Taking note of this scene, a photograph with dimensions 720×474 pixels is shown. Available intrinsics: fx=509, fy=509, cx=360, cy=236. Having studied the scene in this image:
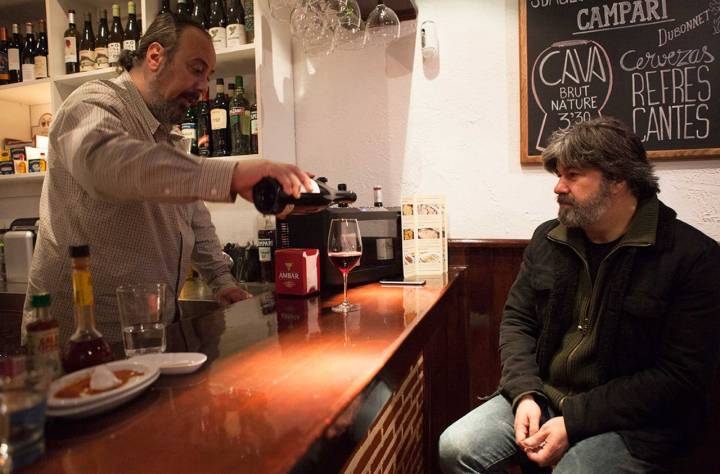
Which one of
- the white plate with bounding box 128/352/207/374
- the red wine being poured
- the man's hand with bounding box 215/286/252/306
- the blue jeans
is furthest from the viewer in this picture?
the man's hand with bounding box 215/286/252/306

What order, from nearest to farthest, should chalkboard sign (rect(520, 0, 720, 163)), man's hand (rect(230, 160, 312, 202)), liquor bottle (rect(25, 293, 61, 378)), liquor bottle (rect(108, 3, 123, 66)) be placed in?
liquor bottle (rect(25, 293, 61, 378)), man's hand (rect(230, 160, 312, 202)), chalkboard sign (rect(520, 0, 720, 163)), liquor bottle (rect(108, 3, 123, 66))

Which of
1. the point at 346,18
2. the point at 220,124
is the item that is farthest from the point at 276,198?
the point at 220,124

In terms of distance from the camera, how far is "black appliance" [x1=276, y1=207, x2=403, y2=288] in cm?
183

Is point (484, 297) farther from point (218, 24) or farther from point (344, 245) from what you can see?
point (218, 24)

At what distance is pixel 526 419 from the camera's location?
1.42 m

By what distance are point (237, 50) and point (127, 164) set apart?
1324 millimetres

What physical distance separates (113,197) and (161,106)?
0.57 meters

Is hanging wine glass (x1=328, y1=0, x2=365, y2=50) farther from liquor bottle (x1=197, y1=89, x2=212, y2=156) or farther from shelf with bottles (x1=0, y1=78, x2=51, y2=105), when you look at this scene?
shelf with bottles (x1=0, y1=78, x2=51, y2=105)

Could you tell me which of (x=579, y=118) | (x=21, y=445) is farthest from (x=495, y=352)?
(x=21, y=445)

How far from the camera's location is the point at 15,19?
3.05 m

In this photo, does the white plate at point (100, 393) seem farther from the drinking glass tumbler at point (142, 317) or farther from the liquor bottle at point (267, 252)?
the liquor bottle at point (267, 252)

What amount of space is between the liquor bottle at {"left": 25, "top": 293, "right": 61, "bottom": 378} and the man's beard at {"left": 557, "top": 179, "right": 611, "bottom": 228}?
4.53ft

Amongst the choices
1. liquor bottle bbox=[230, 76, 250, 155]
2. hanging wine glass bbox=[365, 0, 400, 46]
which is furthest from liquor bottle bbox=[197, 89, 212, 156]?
hanging wine glass bbox=[365, 0, 400, 46]

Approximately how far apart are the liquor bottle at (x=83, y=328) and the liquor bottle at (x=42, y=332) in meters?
0.05
